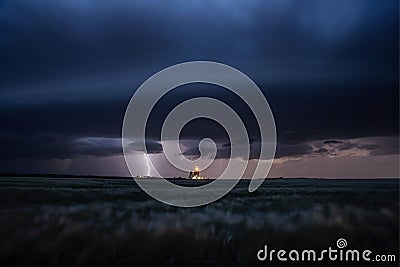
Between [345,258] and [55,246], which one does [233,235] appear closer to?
[345,258]

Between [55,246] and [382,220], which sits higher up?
[382,220]

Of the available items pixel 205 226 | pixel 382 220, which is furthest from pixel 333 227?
pixel 205 226

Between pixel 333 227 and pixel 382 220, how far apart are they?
9.58 feet

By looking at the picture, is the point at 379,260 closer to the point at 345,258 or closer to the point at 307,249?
the point at 345,258

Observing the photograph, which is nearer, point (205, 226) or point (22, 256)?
point (22, 256)

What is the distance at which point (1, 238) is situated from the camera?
44.9ft

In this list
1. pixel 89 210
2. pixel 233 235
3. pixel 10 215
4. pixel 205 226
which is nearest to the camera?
pixel 233 235

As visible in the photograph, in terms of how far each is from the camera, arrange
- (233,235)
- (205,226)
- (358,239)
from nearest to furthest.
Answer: (358,239) → (233,235) → (205,226)

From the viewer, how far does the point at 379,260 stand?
1124 centimetres

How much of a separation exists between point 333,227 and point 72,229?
431 inches

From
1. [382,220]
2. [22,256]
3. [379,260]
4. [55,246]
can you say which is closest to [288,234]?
[379,260]
